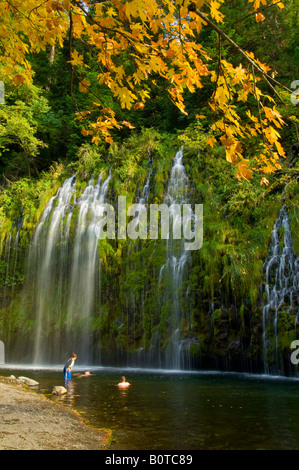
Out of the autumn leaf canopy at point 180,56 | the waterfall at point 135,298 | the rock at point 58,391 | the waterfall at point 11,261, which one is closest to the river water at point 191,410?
the rock at point 58,391

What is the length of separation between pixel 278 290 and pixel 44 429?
306 inches

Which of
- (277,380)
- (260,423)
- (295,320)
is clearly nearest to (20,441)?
(260,423)

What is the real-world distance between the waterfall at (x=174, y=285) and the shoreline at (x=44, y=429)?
255 inches

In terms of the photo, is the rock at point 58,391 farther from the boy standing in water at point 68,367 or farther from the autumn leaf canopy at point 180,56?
the autumn leaf canopy at point 180,56

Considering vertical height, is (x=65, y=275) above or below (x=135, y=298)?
above

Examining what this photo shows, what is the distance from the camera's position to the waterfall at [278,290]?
1016cm

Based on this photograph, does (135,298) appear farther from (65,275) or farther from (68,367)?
(68,367)

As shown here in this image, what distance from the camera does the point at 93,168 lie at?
1855cm

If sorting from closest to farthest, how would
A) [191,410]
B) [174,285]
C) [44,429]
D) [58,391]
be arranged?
[44,429], [191,410], [58,391], [174,285]

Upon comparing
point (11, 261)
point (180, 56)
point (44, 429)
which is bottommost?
point (44, 429)

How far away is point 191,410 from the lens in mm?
6141

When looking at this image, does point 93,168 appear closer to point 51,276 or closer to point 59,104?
point 51,276

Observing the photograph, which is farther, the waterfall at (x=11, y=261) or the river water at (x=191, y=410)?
the waterfall at (x=11, y=261)

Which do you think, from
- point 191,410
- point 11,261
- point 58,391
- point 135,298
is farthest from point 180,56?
point 11,261
